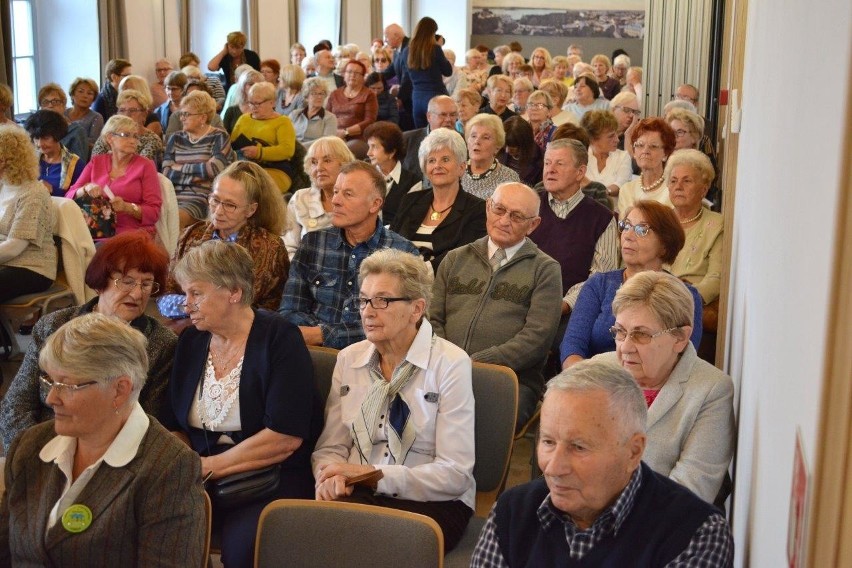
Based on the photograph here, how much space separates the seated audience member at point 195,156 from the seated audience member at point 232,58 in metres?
5.55

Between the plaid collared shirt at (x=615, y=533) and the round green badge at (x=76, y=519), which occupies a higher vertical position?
the plaid collared shirt at (x=615, y=533)

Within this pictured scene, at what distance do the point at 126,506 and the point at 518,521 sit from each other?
85 cm

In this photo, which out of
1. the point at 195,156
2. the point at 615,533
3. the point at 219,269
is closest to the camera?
the point at 615,533

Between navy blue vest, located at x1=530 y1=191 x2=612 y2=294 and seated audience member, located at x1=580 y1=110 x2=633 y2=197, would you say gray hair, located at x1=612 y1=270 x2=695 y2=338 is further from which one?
seated audience member, located at x1=580 y1=110 x2=633 y2=197

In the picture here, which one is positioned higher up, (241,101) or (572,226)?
(241,101)

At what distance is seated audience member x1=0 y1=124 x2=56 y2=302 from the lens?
15.9 ft

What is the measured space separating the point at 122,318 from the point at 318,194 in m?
1.98

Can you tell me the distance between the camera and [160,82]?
11781 mm

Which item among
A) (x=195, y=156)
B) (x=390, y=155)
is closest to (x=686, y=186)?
(x=390, y=155)

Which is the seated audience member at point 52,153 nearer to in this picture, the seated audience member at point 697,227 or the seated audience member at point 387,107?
the seated audience member at point 697,227

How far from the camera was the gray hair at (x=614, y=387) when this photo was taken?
1826 mm

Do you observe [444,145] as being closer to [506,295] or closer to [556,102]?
[506,295]

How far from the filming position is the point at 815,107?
47.6 inches

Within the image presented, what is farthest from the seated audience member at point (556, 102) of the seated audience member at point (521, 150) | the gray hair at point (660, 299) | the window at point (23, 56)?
the gray hair at point (660, 299)
